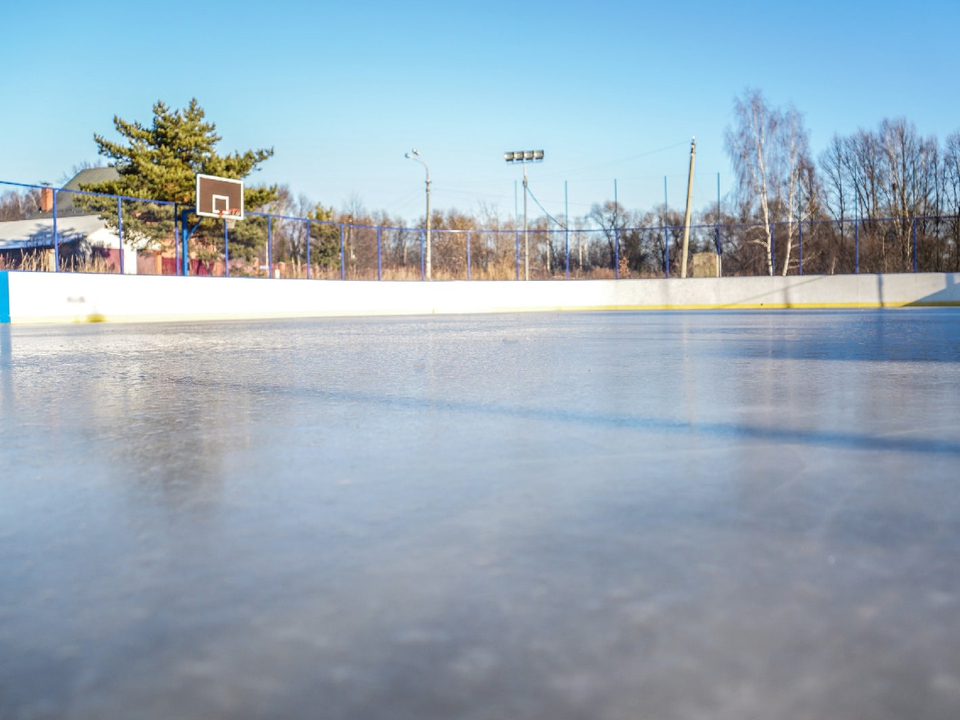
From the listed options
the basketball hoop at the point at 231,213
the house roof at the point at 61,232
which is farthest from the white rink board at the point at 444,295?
the house roof at the point at 61,232

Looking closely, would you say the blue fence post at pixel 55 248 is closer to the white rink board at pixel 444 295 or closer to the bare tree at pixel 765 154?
the white rink board at pixel 444 295

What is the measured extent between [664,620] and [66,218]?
25.2 meters

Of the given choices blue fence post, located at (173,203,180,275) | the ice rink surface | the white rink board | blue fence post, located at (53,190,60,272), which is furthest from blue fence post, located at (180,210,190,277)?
the ice rink surface

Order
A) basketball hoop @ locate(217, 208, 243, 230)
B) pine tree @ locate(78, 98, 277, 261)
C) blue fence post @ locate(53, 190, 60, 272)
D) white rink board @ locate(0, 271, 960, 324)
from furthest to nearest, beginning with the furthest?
pine tree @ locate(78, 98, 277, 261), basketball hoop @ locate(217, 208, 243, 230), white rink board @ locate(0, 271, 960, 324), blue fence post @ locate(53, 190, 60, 272)

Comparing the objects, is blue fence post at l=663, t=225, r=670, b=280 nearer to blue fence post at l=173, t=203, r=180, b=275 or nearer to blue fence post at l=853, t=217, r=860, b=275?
blue fence post at l=853, t=217, r=860, b=275

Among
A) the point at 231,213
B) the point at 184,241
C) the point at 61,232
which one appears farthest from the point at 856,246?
the point at 61,232

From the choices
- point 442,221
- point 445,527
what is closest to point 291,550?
point 445,527

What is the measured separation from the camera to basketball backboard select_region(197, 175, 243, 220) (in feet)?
75.8

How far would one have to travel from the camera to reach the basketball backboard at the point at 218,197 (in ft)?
75.8

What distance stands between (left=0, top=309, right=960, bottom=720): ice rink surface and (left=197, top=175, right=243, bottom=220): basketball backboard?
20536 millimetres

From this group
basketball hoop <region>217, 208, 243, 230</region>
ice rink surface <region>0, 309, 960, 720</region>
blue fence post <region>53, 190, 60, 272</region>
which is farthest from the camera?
basketball hoop <region>217, 208, 243, 230</region>

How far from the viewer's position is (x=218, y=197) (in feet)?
77.6

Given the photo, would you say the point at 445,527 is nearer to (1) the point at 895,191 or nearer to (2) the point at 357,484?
(2) the point at 357,484

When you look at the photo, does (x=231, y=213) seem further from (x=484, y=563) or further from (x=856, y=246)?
(x=484, y=563)
